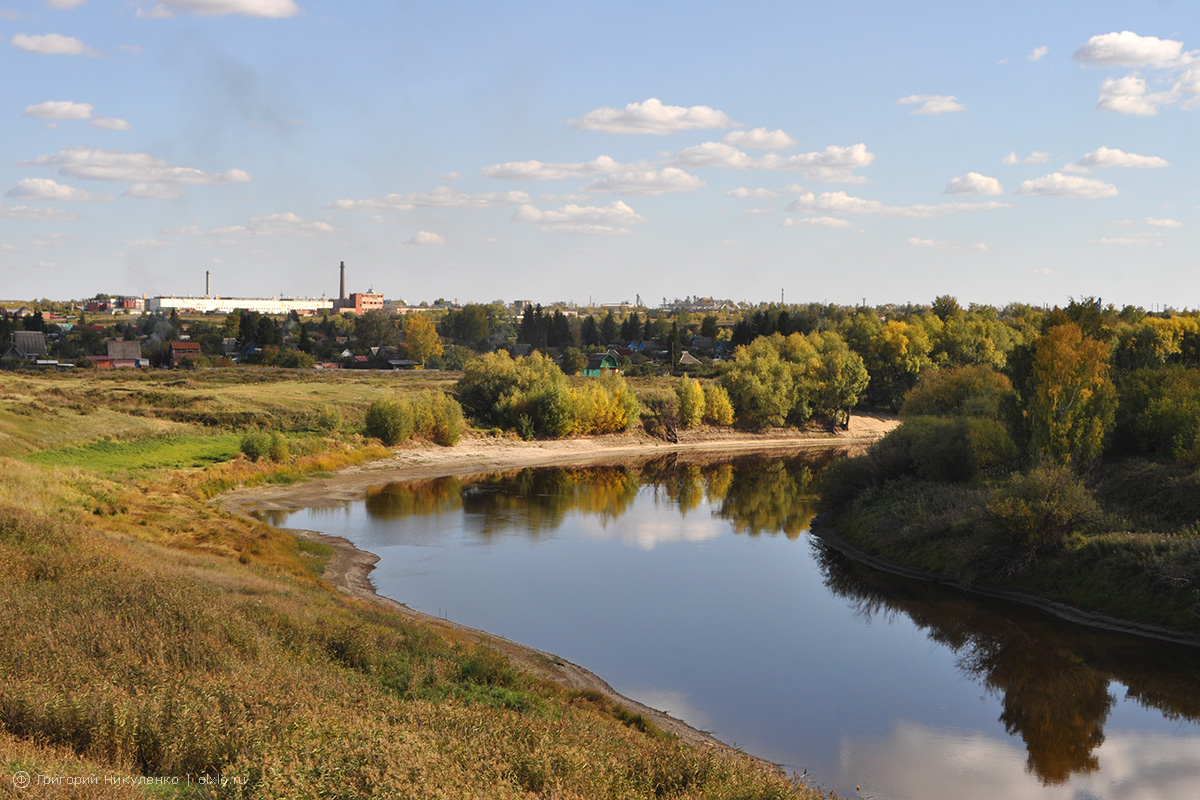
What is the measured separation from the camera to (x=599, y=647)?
22969 mm

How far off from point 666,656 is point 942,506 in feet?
46.1

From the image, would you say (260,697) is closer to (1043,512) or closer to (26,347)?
(1043,512)

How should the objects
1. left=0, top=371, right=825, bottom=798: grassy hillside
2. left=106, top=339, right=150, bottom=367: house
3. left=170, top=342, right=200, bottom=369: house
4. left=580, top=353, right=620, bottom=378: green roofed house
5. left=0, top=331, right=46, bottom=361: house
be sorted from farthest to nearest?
left=580, top=353, right=620, bottom=378: green roofed house < left=170, top=342, right=200, bottom=369: house < left=106, top=339, right=150, bottom=367: house < left=0, top=331, right=46, bottom=361: house < left=0, top=371, right=825, bottom=798: grassy hillside

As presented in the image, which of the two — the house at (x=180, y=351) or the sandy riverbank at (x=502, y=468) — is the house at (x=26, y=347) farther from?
the sandy riverbank at (x=502, y=468)

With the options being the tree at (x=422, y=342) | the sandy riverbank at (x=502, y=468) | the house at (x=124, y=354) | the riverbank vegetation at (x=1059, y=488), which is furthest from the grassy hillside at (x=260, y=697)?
the tree at (x=422, y=342)

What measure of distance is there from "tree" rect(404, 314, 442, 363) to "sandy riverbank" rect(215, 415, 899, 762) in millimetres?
43474

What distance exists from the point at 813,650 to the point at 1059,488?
9683 mm

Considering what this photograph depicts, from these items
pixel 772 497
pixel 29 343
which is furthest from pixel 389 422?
pixel 29 343

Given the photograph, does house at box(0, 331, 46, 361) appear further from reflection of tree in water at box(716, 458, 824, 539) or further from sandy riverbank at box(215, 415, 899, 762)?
reflection of tree in water at box(716, 458, 824, 539)

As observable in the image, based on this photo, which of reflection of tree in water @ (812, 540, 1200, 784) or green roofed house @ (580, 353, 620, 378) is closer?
reflection of tree in water @ (812, 540, 1200, 784)

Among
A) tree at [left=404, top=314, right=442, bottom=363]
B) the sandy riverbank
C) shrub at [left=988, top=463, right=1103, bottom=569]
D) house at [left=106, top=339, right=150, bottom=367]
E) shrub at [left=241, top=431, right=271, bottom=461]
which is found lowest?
the sandy riverbank

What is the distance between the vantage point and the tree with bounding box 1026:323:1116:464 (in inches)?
1204

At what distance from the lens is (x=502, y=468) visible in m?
54.9

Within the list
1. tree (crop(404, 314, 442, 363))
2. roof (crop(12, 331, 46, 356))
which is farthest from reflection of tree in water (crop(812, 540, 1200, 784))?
roof (crop(12, 331, 46, 356))
